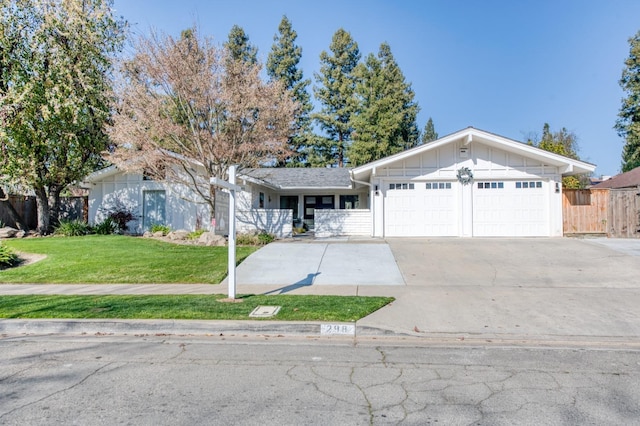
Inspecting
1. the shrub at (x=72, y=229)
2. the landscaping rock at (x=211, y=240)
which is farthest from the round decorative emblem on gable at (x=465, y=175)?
the shrub at (x=72, y=229)

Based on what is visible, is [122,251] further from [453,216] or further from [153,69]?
[453,216]

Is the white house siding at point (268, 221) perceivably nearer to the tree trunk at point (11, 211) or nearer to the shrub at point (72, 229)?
the shrub at point (72, 229)

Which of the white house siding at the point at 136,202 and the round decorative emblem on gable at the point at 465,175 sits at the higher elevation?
the round decorative emblem on gable at the point at 465,175

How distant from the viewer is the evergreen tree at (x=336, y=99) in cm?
3712

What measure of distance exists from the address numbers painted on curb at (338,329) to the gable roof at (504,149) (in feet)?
37.7

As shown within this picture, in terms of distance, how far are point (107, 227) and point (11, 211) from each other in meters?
→ 5.65

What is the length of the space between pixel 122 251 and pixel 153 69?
7.11 metres

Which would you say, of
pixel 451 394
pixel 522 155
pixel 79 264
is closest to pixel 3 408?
pixel 451 394

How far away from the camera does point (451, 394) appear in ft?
13.1

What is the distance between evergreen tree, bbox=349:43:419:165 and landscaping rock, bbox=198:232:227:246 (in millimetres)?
21362

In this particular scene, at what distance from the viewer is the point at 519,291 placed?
859cm

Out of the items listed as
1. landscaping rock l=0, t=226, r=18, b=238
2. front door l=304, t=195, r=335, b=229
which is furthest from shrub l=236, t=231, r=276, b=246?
landscaping rock l=0, t=226, r=18, b=238

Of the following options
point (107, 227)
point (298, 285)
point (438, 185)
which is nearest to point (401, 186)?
point (438, 185)

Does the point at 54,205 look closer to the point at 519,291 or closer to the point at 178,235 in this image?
the point at 178,235
